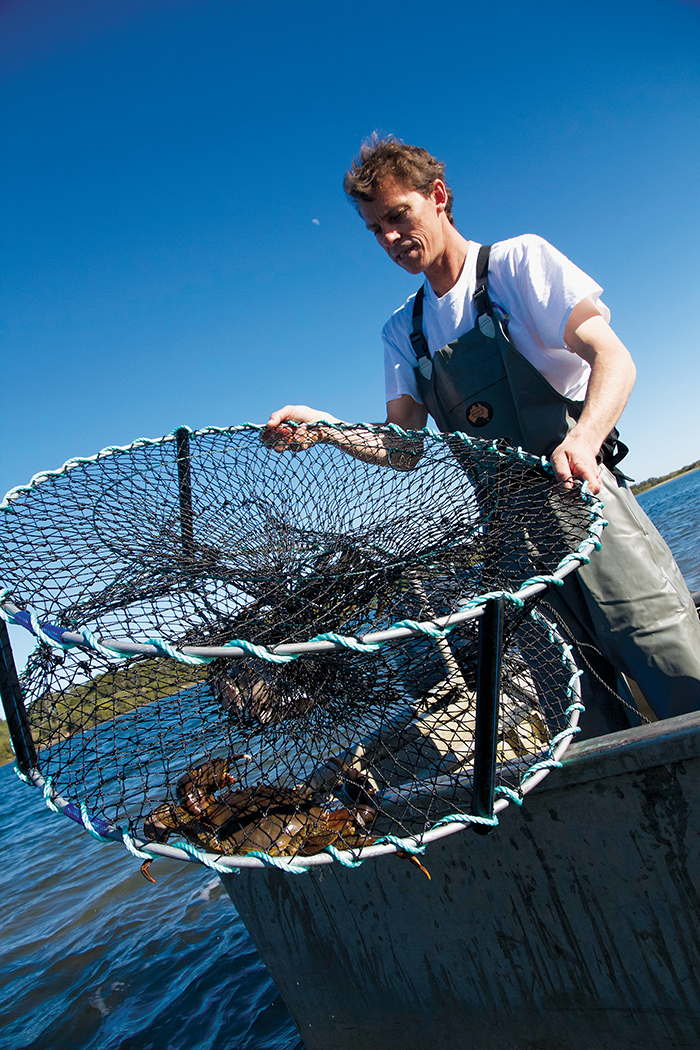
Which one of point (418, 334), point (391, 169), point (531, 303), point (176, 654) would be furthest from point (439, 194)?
point (176, 654)

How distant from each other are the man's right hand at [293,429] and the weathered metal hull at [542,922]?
4.89ft

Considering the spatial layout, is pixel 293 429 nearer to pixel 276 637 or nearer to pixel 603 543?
pixel 276 637

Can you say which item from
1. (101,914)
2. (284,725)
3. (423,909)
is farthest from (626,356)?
(101,914)

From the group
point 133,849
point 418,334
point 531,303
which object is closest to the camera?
point 133,849

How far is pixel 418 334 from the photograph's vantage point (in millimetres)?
2738

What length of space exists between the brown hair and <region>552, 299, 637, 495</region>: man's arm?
0.95 m

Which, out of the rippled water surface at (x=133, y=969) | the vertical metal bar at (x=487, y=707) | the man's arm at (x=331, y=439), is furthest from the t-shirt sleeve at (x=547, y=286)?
the rippled water surface at (x=133, y=969)

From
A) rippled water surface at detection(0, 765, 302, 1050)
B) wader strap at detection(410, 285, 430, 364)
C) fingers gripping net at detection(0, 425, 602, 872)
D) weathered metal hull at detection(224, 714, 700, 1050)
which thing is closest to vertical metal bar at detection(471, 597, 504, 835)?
fingers gripping net at detection(0, 425, 602, 872)

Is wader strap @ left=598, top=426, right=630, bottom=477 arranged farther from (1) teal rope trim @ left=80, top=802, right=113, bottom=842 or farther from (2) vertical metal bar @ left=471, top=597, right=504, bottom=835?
(1) teal rope trim @ left=80, top=802, right=113, bottom=842

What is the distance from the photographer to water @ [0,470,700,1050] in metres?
3.29

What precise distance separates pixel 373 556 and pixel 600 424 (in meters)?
0.93

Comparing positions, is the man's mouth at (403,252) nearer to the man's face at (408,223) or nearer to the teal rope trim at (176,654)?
the man's face at (408,223)

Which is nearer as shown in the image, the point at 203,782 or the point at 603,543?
A: the point at 203,782

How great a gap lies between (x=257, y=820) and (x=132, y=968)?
3.55 metres
